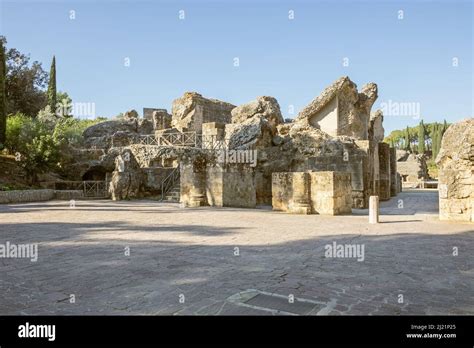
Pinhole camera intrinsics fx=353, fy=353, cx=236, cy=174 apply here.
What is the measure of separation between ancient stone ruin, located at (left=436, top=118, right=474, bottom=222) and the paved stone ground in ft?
2.85

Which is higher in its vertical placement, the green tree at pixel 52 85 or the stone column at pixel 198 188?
the green tree at pixel 52 85

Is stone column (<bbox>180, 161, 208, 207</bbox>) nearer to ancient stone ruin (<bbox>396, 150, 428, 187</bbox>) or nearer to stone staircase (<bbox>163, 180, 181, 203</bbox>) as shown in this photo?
stone staircase (<bbox>163, 180, 181, 203</bbox>)

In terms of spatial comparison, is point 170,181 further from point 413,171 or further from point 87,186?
point 413,171

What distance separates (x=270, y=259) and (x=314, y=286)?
4.75ft

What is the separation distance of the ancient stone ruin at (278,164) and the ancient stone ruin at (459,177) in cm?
317

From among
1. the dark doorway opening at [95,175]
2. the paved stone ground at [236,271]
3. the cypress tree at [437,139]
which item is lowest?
the paved stone ground at [236,271]

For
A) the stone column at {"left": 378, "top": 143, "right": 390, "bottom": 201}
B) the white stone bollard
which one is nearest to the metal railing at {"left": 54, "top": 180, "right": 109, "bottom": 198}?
the stone column at {"left": 378, "top": 143, "right": 390, "bottom": 201}

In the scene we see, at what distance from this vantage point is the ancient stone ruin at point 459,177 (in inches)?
366

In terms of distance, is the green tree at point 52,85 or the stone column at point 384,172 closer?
the stone column at point 384,172

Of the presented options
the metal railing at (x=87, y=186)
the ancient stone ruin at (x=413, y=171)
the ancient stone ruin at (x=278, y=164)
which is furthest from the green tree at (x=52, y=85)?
the ancient stone ruin at (x=413, y=171)

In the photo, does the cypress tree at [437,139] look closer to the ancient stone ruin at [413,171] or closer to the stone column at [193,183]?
the ancient stone ruin at [413,171]

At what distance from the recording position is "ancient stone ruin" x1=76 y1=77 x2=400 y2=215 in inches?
489
